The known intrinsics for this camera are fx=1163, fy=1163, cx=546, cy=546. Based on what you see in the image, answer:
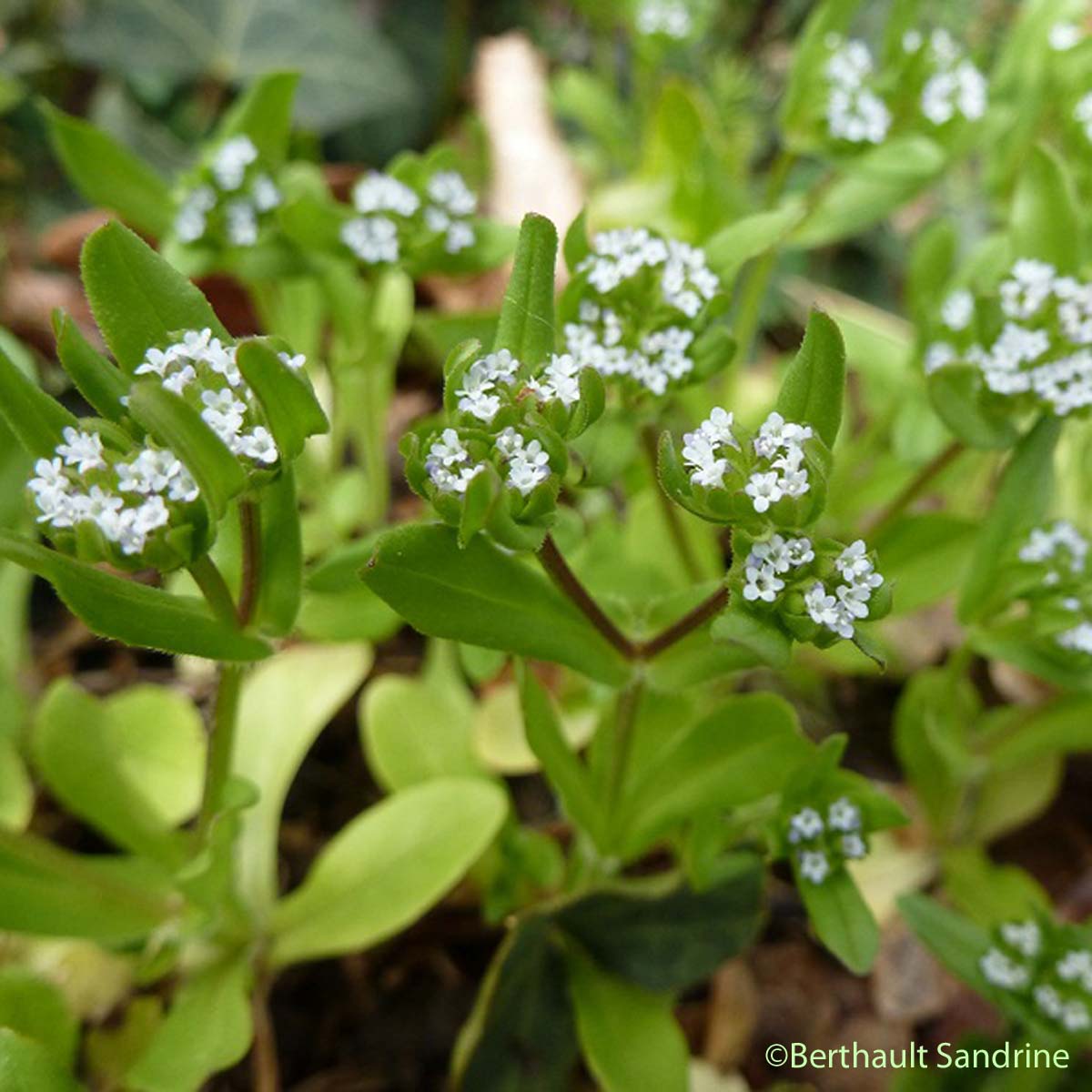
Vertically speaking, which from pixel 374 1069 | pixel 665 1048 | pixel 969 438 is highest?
pixel 969 438

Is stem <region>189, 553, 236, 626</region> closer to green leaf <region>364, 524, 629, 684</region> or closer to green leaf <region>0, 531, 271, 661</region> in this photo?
green leaf <region>0, 531, 271, 661</region>

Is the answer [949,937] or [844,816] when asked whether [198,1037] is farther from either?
[949,937]

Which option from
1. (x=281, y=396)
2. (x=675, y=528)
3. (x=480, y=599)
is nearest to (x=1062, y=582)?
(x=675, y=528)

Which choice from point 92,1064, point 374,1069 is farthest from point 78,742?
point 374,1069

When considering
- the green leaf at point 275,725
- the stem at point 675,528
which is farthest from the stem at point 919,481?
the green leaf at point 275,725

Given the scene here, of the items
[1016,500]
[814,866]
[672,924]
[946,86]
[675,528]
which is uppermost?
[946,86]

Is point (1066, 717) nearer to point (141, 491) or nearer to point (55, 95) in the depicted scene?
point (141, 491)
